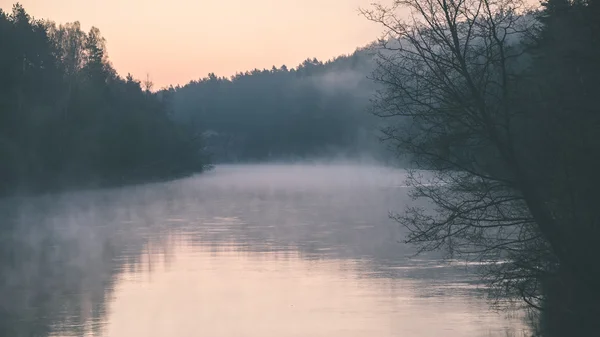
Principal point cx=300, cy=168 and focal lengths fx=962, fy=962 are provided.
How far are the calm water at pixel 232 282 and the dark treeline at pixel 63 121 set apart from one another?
3038cm

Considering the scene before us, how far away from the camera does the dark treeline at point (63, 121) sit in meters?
68.2

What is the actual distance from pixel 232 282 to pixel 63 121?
62.7 m

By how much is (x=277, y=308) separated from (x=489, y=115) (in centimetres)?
554

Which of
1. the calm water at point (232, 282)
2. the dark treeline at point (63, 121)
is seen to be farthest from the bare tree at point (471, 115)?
the dark treeline at point (63, 121)

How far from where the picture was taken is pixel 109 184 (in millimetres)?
86812

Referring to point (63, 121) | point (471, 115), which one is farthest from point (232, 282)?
point (63, 121)

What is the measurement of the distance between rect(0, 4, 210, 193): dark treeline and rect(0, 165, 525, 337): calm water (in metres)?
30.4

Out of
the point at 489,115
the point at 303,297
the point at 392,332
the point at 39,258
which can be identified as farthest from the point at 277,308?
the point at 39,258

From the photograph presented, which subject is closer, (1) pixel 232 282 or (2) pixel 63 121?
(1) pixel 232 282

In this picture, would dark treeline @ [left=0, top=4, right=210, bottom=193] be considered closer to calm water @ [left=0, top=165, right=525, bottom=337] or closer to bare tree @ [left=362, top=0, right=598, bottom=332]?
calm water @ [left=0, top=165, right=525, bottom=337]

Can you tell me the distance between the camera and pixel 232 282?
2081cm

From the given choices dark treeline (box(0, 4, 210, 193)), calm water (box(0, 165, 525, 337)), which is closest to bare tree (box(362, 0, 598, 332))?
calm water (box(0, 165, 525, 337))

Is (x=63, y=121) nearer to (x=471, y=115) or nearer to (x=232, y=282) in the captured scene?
(x=232, y=282)

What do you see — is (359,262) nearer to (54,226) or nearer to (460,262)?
(460,262)
